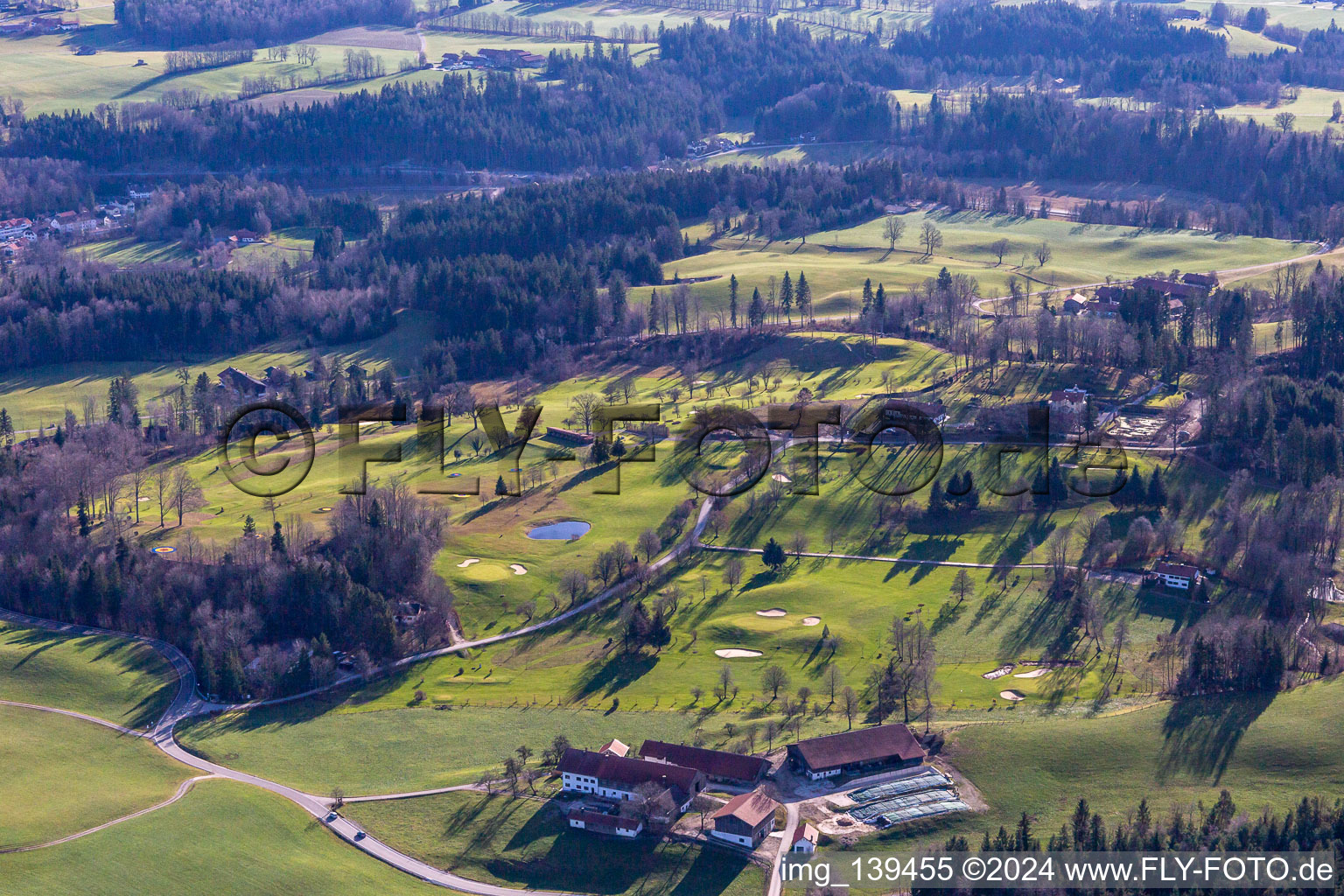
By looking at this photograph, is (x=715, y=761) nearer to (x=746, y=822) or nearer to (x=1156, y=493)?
(x=746, y=822)

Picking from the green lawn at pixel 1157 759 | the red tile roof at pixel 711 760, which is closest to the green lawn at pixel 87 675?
Result: the red tile roof at pixel 711 760

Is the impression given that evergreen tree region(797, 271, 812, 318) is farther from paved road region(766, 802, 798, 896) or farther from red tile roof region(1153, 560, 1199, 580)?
paved road region(766, 802, 798, 896)

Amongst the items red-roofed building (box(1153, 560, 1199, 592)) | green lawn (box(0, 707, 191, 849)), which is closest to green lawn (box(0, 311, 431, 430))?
green lawn (box(0, 707, 191, 849))

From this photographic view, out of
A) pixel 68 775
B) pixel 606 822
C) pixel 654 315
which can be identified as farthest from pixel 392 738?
pixel 654 315

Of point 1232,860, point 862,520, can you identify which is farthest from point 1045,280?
point 1232,860

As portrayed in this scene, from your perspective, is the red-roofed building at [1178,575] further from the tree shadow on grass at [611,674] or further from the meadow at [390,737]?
the meadow at [390,737]
